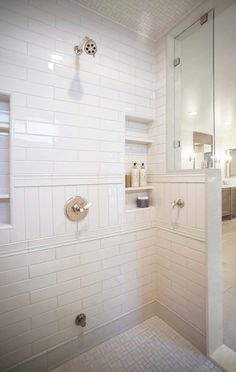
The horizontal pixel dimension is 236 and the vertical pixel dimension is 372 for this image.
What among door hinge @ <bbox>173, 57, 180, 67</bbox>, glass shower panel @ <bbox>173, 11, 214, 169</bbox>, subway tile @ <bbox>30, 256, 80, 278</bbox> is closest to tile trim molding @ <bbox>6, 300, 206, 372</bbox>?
subway tile @ <bbox>30, 256, 80, 278</bbox>

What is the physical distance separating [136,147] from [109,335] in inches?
61.0

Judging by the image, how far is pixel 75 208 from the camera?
4.07ft

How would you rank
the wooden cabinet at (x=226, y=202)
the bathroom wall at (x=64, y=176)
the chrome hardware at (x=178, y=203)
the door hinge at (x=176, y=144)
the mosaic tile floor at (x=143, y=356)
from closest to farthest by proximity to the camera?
1. the bathroom wall at (x=64, y=176)
2. the mosaic tile floor at (x=143, y=356)
3. the chrome hardware at (x=178, y=203)
4. the door hinge at (x=176, y=144)
5. the wooden cabinet at (x=226, y=202)

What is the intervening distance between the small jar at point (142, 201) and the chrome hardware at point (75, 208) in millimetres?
528

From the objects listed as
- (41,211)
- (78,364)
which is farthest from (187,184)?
(78,364)

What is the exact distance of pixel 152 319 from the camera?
162 cm

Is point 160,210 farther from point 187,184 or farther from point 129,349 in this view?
point 129,349

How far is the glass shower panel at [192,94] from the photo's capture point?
4.65ft

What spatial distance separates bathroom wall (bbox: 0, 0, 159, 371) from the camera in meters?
1.08

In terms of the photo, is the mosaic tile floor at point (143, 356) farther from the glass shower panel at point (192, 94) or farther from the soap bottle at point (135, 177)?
the glass shower panel at point (192, 94)

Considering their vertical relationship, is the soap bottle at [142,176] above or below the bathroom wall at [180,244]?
above

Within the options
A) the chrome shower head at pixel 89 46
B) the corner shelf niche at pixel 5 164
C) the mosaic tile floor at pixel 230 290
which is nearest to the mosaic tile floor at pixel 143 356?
the mosaic tile floor at pixel 230 290

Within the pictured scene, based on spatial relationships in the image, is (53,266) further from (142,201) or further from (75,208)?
(142,201)

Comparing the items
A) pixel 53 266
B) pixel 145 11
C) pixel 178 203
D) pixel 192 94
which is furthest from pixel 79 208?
pixel 145 11
